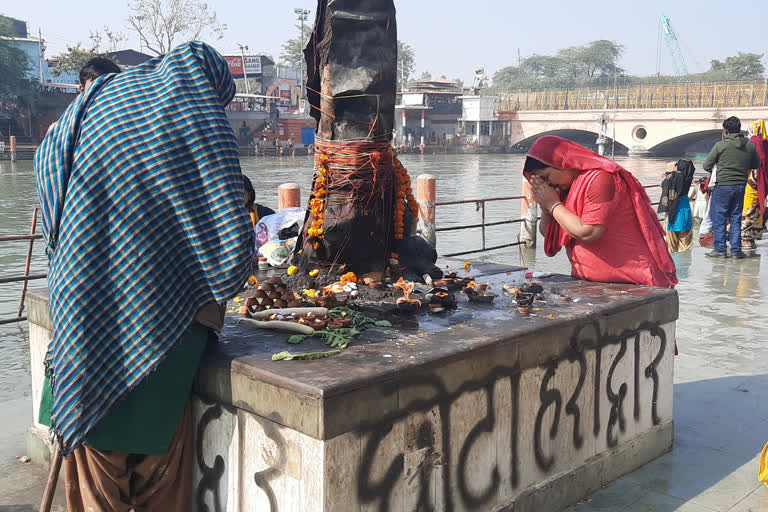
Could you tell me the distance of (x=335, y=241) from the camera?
13.8 feet

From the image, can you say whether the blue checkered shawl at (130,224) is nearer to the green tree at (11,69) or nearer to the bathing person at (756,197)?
the bathing person at (756,197)

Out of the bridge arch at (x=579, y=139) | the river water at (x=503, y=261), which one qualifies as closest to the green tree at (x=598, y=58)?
the bridge arch at (x=579, y=139)

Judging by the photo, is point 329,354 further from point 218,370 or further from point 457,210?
point 457,210

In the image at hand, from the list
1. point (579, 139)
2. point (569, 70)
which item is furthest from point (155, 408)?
point (569, 70)

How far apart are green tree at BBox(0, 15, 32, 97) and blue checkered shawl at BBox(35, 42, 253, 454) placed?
4437 centimetres

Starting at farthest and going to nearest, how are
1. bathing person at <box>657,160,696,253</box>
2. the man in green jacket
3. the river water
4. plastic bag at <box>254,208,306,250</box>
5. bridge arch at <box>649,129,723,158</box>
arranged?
1. bridge arch at <box>649,129,723,158</box>
2. bathing person at <box>657,160,696,253</box>
3. the man in green jacket
4. the river water
5. plastic bag at <box>254,208,306,250</box>

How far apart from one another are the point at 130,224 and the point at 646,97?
170 ft

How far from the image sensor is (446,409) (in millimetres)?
2791

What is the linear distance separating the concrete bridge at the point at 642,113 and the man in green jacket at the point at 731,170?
36599mm

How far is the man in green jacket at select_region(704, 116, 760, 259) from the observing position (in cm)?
950

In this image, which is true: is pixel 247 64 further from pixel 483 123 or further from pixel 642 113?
pixel 642 113

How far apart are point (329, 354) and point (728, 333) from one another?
480 cm

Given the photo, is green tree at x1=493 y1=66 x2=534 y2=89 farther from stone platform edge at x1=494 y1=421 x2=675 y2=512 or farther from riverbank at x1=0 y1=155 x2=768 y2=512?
stone platform edge at x1=494 y1=421 x2=675 y2=512

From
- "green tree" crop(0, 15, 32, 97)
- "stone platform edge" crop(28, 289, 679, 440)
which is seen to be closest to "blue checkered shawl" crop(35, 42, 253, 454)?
"stone platform edge" crop(28, 289, 679, 440)
